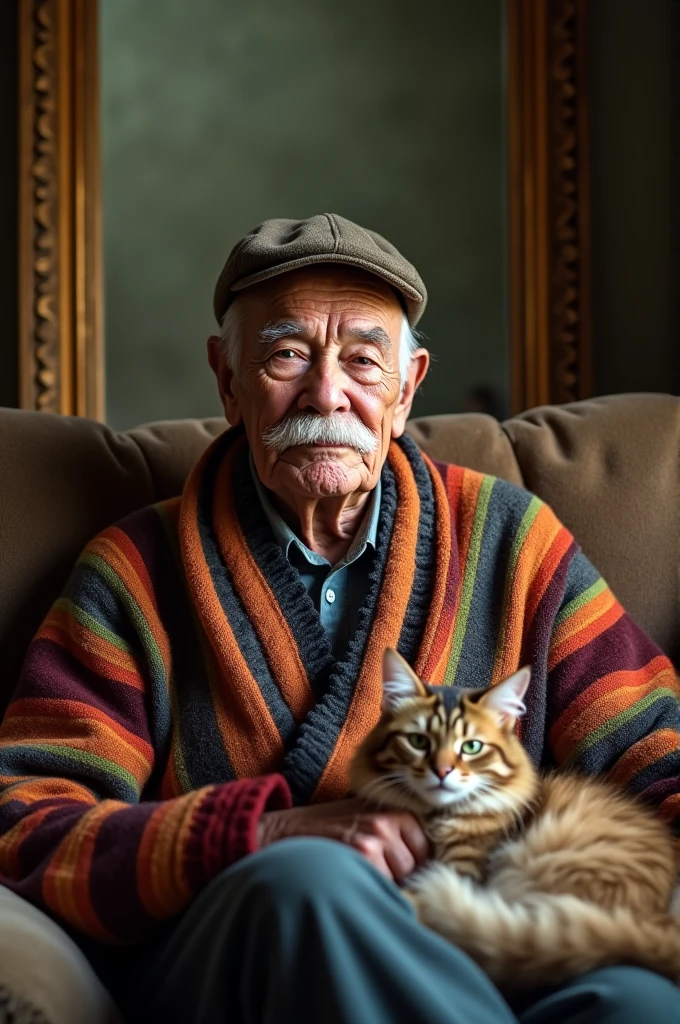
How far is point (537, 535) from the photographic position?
1.61 m

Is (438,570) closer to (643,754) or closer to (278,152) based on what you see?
(643,754)

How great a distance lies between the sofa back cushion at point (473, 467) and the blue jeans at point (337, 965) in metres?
0.75

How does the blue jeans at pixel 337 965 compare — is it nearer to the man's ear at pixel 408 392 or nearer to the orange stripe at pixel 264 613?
the orange stripe at pixel 264 613

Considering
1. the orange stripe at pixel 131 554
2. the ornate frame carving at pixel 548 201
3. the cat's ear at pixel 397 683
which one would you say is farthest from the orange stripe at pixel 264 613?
the ornate frame carving at pixel 548 201

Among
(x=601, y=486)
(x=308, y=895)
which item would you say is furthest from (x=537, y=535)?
(x=308, y=895)

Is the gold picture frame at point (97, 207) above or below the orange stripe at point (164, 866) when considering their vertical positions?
above

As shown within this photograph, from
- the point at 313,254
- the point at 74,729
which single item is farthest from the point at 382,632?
the point at 313,254

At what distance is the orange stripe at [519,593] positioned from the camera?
59.8 inches

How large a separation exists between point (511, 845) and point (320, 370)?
690 millimetres

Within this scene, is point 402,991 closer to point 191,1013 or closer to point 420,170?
point 191,1013

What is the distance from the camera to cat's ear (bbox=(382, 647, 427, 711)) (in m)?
1.25

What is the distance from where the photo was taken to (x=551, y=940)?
1.07m

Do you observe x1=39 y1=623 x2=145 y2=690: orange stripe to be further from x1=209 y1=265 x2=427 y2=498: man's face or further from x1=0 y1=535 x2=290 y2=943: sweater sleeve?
x1=209 y1=265 x2=427 y2=498: man's face

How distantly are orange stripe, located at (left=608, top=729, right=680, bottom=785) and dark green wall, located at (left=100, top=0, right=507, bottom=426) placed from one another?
122 centimetres
